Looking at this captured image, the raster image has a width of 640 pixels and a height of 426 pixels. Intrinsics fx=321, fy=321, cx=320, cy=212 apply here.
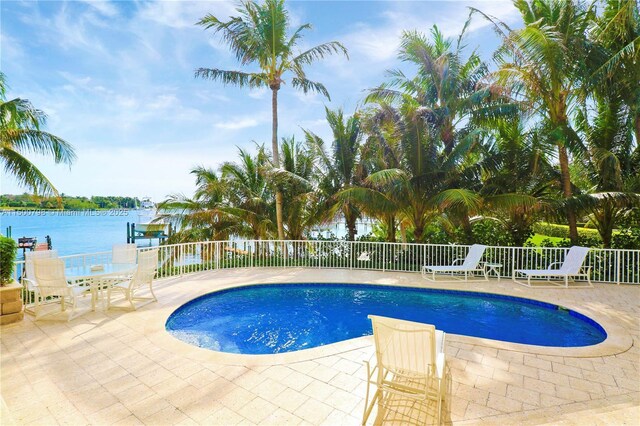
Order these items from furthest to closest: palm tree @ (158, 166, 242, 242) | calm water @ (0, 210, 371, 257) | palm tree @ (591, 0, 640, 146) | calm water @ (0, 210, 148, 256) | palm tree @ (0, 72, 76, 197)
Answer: calm water @ (0, 210, 148, 256), calm water @ (0, 210, 371, 257), palm tree @ (158, 166, 242, 242), palm tree @ (591, 0, 640, 146), palm tree @ (0, 72, 76, 197)

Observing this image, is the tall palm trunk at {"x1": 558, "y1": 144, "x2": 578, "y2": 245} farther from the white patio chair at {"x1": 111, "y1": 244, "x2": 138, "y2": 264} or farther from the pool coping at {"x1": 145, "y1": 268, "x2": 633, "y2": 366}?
the white patio chair at {"x1": 111, "y1": 244, "x2": 138, "y2": 264}

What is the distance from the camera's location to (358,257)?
10.5 meters

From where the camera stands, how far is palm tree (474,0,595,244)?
8648 mm

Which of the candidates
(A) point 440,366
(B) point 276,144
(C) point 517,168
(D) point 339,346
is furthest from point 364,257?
(A) point 440,366

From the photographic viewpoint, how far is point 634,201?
8.34 m

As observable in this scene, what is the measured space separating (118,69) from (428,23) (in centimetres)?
1052

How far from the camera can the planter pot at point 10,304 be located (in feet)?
16.8

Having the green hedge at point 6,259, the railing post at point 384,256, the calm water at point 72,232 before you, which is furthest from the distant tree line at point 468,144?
the calm water at point 72,232

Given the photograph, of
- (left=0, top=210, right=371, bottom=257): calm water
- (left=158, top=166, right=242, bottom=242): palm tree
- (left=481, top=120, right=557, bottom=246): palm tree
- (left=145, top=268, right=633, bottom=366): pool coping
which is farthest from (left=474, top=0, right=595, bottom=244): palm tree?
Answer: (left=158, top=166, right=242, bottom=242): palm tree

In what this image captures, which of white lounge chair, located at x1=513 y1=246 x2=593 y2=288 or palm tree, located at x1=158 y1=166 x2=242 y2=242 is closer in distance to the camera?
white lounge chair, located at x1=513 y1=246 x2=593 y2=288

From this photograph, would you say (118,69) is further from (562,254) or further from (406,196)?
(562,254)

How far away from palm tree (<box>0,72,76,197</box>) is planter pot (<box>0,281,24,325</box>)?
3.76m

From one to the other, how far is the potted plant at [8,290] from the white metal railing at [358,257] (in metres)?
3.38

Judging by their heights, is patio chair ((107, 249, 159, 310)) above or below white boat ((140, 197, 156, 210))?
below
